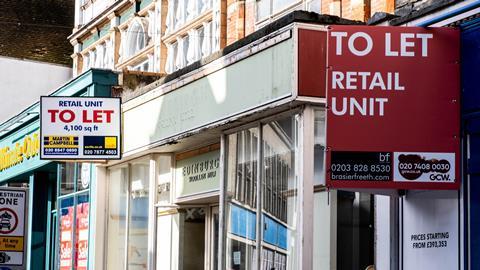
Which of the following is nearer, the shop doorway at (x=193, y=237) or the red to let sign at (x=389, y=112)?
the red to let sign at (x=389, y=112)

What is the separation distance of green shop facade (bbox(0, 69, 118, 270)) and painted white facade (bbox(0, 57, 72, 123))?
9.54 metres

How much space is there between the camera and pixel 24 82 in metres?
37.5

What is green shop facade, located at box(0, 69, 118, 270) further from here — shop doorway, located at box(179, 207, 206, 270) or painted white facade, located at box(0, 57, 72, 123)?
painted white facade, located at box(0, 57, 72, 123)

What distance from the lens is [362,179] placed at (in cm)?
891

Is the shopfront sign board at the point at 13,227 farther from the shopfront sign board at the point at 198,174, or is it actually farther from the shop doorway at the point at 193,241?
the shopfront sign board at the point at 198,174

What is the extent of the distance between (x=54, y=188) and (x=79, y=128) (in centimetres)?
762

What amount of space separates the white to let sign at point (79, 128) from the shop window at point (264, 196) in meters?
4.00

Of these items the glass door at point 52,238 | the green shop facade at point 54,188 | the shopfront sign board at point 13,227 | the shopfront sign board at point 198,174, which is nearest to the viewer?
the shopfront sign board at point 198,174

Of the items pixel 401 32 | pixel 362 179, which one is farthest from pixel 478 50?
pixel 362 179

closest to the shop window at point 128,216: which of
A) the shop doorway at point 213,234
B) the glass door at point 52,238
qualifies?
the shop doorway at point 213,234

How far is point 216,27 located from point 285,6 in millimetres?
4044

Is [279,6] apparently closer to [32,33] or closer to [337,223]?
[337,223]

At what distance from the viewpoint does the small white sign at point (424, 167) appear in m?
9.01

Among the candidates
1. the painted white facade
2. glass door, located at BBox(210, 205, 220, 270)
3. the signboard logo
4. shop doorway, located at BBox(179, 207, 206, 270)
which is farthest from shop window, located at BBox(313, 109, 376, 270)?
the painted white facade
